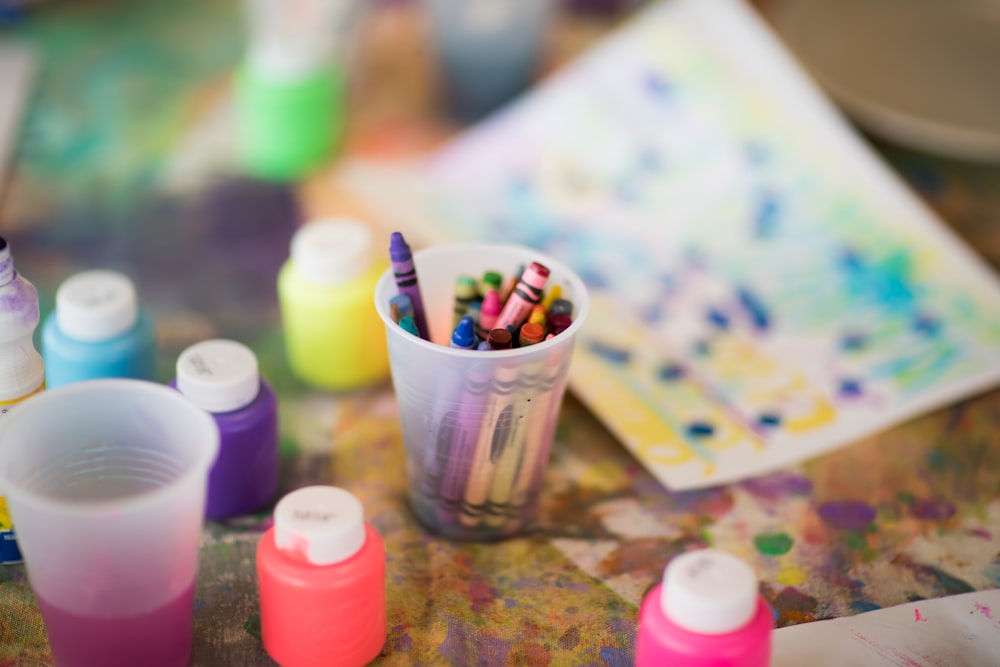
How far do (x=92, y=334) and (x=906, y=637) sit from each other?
47cm

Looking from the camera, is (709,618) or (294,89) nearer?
(709,618)

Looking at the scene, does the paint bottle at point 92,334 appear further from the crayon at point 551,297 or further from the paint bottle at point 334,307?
the crayon at point 551,297

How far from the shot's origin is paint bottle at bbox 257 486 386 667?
1.59 ft

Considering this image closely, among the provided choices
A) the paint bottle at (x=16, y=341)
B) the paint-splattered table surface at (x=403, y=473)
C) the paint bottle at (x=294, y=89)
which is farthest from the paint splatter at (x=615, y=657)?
the paint bottle at (x=294, y=89)

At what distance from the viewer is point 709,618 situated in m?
0.45

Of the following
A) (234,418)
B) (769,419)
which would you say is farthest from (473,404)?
(769,419)

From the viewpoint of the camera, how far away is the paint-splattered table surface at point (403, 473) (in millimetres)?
552

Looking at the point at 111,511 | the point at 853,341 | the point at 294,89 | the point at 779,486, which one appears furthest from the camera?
the point at 294,89

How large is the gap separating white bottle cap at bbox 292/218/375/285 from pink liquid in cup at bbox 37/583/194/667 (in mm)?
237

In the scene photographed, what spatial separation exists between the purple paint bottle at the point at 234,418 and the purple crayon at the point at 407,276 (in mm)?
96

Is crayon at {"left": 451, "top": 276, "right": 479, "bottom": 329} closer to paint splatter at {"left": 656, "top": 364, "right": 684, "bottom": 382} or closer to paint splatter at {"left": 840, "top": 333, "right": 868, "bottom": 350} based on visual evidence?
paint splatter at {"left": 656, "top": 364, "right": 684, "bottom": 382}

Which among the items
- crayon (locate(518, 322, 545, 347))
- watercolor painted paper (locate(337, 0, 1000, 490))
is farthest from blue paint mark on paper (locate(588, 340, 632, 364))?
crayon (locate(518, 322, 545, 347))

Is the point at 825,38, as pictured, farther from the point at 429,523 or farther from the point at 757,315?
the point at 429,523

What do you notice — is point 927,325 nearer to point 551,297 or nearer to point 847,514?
point 847,514
